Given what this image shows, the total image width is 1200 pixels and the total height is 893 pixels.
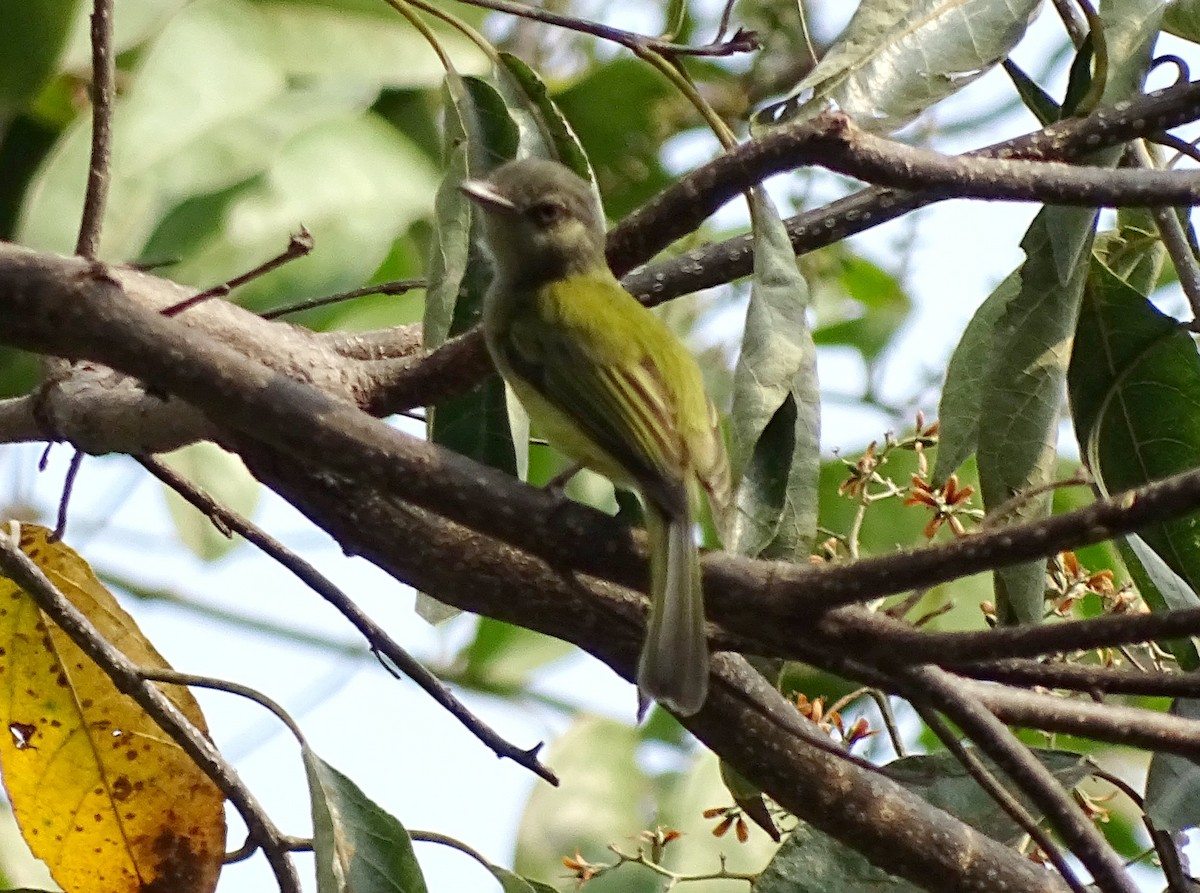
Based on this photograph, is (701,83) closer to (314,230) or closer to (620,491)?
(314,230)

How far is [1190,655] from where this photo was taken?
213 cm

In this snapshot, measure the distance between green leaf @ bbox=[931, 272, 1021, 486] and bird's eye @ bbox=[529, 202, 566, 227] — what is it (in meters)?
0.80

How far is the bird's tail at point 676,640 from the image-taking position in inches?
63.7

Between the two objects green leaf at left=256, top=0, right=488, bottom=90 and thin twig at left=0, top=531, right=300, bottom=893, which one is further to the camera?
green leaf at left=256, top=0, right=488, bottom=90

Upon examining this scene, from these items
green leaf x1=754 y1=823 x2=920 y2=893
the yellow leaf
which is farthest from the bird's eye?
green leaf x1=754 y1=823 x2=920 y2=893

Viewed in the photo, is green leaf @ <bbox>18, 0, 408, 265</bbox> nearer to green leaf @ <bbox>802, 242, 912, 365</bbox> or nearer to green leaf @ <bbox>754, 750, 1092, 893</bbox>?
green leaf @ <bbox>802, 242, 912, 365</bbox>

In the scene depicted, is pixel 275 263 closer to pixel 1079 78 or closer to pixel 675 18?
pixel 675 18

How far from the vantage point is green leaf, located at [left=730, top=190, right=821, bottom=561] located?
1787mm

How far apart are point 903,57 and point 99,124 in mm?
1107

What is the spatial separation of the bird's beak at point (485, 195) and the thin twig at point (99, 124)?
21.4 inches

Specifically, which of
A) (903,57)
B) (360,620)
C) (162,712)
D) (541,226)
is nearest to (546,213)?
(541,226)

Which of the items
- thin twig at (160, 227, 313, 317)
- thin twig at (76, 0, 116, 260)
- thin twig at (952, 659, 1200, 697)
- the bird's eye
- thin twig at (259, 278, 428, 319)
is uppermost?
the bird's eye

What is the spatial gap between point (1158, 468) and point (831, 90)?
31.3 inches

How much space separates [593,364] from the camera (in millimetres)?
2412
